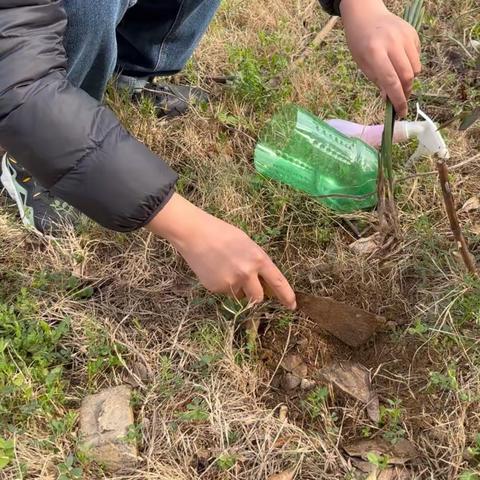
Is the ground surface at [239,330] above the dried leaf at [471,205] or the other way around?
the other way around

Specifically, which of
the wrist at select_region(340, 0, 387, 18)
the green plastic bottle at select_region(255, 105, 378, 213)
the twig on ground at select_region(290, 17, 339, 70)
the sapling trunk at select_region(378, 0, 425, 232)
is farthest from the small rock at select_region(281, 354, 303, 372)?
the twig on ground at select_region(290, 17, 339, 70)

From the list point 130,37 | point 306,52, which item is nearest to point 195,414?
point 130,37

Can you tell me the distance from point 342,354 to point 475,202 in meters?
0.60

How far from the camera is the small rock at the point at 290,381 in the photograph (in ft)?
4.88

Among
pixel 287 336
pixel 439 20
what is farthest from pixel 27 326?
pixel 439 20

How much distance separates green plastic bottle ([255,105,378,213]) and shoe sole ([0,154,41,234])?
670 millimetres

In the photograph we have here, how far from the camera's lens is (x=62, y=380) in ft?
4.99

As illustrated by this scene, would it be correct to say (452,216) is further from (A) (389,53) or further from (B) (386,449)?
(B) (386,449)

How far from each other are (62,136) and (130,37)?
1047mm

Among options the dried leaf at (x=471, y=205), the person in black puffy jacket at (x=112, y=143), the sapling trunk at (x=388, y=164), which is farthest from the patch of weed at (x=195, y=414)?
the dried leaf at (x=471, y=205)

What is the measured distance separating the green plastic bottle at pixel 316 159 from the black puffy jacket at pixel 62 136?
69cm

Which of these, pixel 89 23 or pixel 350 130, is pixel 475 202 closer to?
pixel 350 130

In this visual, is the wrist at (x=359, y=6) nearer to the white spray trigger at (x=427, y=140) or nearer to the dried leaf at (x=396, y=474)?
the white spray trigger at (x=427, y=140)

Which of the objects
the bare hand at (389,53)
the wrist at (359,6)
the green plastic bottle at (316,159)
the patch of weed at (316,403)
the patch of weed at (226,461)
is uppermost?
the wrist at (359,6)
